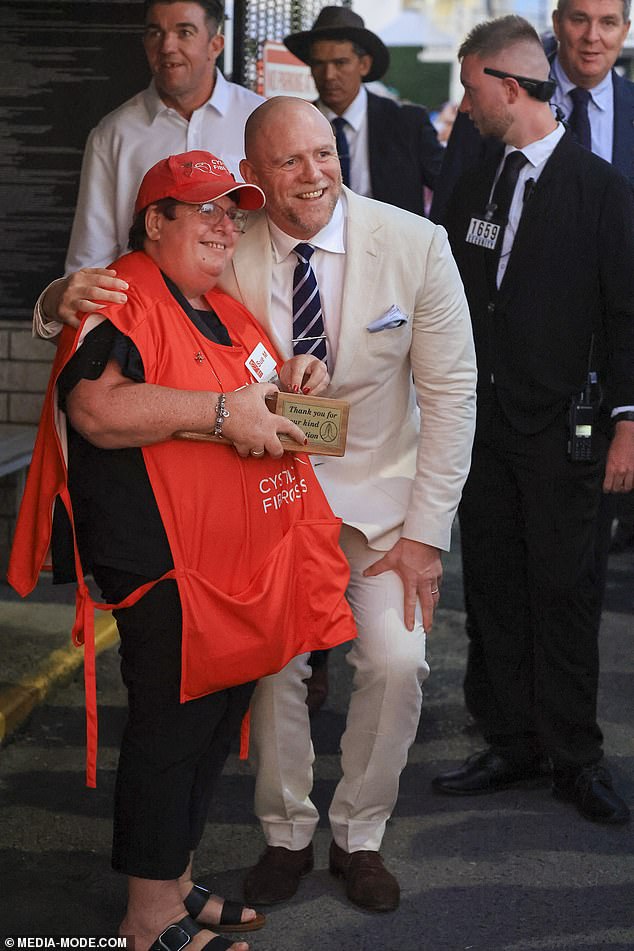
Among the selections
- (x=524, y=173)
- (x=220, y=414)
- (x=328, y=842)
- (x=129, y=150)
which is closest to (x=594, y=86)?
(x=524, y=173)

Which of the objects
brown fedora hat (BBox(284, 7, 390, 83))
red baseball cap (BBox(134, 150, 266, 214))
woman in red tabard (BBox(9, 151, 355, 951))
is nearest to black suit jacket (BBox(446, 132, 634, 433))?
woman in red tabard (BBox(9, 151, 355, 951))

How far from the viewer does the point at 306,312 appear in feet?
11.1

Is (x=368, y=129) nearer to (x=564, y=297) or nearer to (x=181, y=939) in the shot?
(x=564, y=297)

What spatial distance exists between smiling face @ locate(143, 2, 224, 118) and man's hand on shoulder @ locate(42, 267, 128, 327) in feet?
5.95

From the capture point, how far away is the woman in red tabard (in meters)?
2.95

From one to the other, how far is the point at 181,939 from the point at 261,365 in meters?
1.43

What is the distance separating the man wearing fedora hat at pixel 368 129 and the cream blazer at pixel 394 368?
2.22 meters

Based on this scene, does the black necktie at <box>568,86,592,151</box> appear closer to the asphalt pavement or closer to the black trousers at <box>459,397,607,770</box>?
the black trousers at <box>459,397,607,770</box>

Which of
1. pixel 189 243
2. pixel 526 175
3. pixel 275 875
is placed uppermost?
pixel 526 175

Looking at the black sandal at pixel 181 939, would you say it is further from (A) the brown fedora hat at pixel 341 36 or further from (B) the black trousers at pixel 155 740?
(A) the brown fedora hat at pixel 341 36

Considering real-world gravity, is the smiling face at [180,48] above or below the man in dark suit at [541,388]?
above

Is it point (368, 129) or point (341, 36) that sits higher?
point (341, 36)

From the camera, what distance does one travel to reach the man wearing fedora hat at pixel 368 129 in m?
5.65

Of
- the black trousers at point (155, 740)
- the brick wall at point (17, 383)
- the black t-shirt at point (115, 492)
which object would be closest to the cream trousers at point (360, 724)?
the black trousers at point (155, 740)
